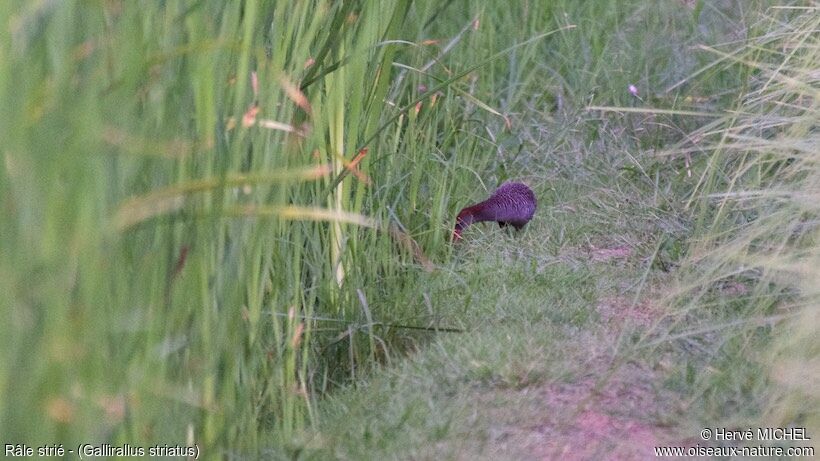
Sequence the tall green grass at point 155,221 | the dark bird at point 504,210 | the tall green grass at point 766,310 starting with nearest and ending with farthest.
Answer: the tall green grass at point 155,221 < the tall green grass at point 766,310 < the dark bird at point 504,210

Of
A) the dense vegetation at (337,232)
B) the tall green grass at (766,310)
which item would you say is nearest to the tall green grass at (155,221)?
the dense vegetation at (337,232)

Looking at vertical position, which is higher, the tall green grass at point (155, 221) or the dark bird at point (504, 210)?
the tall green grass at point (155, 221)

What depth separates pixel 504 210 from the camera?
3318 mm

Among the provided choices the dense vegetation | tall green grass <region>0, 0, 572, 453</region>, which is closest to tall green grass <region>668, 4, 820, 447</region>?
the dense vegetation

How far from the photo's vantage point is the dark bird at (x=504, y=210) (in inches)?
131

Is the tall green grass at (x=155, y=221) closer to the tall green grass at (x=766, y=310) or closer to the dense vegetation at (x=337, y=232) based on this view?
the dense vegetation at (x=337, y=232)

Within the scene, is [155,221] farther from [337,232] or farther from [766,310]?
[766,310]

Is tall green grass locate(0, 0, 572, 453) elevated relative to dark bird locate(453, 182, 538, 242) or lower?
elevated

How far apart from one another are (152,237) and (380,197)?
4.97 feet

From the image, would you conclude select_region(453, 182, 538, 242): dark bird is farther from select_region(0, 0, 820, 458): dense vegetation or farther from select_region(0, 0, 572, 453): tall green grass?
select_region(0, 0, 572, 453): tall green grass

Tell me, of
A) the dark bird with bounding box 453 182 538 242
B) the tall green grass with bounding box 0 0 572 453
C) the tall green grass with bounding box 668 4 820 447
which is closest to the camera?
the tall green grass with bounding box 0 0 572 453

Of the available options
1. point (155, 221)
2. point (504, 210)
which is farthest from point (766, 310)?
point (155, 221)

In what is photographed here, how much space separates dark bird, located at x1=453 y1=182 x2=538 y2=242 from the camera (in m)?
3.32

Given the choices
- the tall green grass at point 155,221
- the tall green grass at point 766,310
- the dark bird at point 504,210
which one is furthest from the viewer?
the dark bird at point 504,210
